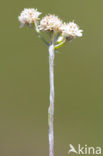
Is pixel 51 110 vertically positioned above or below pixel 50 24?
below

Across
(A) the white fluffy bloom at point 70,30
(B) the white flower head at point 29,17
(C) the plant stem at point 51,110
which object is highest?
(B) the white flower head at point 29,17

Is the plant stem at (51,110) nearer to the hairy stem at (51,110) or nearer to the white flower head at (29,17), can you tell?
the hairy stem at (51,110)

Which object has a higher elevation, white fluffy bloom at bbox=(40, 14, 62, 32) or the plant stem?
white fluffy bloom at bbox=(40, 14, 62, 32)

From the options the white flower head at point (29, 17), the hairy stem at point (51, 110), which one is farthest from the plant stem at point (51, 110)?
the white flower head at point (29, 17)

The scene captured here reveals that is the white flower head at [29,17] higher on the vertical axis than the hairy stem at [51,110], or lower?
higher

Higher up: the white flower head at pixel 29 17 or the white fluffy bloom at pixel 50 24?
the white flower head at pixel 29 17

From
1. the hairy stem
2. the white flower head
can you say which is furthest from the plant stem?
the white flower head

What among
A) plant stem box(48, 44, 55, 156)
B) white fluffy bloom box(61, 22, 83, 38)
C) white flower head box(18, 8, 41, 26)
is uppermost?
white flower head box(18, 8, 41, 26)

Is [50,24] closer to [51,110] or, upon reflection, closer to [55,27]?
[55,27]

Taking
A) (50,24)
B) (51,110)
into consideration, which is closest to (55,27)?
(50,24)

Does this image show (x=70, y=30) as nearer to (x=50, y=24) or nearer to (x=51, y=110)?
(x=50, y=24)

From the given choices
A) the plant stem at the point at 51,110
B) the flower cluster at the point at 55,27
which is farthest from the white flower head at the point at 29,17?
the plant stem at the point at 51,110

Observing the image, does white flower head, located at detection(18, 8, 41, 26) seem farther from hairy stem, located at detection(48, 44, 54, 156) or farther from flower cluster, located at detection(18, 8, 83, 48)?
hairy stem, located at detection(48, 44, 54, 156)
